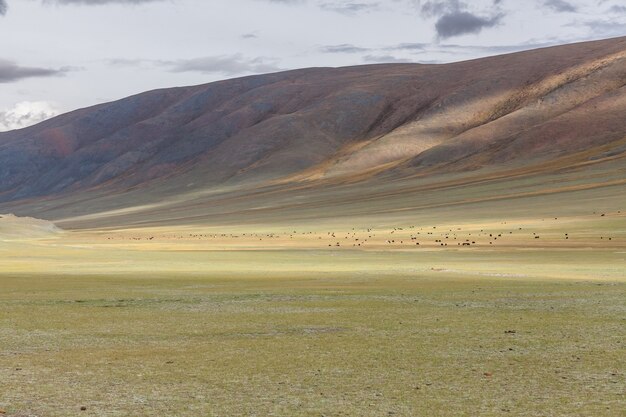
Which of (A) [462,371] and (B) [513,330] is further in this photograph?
(B) [513,330]

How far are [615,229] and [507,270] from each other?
3990 centimetres

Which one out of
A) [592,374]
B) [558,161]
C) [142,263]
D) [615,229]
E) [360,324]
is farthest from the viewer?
[558,161]

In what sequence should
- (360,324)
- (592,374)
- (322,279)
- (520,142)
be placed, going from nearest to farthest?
(592,374) → (360,324) → (322,279) → (520,142)

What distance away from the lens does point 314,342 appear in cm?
1917

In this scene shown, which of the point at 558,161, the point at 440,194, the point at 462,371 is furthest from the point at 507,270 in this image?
the point at 558,161

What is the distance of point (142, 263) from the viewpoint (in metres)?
52.6

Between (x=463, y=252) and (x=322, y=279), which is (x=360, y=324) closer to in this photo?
(x=322, y=279)

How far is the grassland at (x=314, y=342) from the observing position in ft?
44.0

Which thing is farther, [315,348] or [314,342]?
[314,342]

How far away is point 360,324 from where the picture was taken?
22.2m

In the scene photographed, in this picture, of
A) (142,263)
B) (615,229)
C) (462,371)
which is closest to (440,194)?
(615,229)

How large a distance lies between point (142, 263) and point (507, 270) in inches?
832

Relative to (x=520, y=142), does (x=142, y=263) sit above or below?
A: below

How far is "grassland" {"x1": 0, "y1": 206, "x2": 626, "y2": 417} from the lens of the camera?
13422 millimetres
